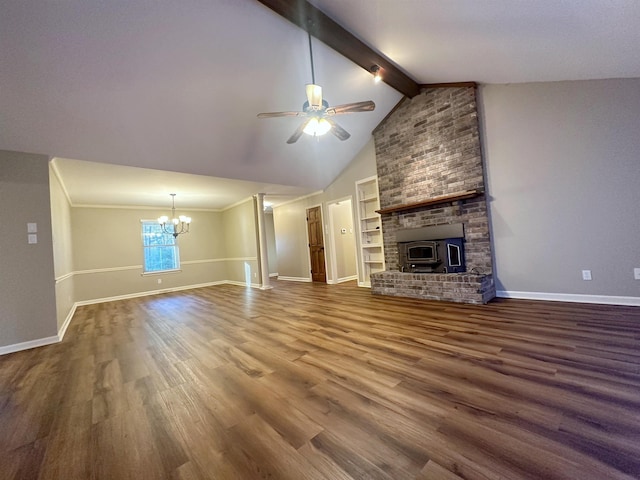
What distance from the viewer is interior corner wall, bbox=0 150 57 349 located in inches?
119

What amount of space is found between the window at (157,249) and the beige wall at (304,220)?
3125mm

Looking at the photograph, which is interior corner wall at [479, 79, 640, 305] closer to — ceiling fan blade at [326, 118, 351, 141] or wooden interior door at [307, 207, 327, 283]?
ceiling fan blade at [326, 118, 351, 141]

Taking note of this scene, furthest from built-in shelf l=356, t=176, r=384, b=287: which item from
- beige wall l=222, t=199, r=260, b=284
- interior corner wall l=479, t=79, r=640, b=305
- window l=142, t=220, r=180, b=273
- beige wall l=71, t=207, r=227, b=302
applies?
window l=142, t=220, r=180, b=273

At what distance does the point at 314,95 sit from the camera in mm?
2723

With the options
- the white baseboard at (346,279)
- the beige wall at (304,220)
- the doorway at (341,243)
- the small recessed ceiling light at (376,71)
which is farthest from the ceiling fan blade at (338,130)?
the white baseboard at (346,279)

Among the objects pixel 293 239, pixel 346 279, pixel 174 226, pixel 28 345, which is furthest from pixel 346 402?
pixel 174 226

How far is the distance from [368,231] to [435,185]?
1.78 meters

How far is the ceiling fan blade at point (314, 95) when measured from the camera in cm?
267

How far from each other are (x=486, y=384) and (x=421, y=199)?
3.44m

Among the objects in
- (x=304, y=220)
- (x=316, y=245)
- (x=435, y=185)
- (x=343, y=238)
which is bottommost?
(x=316, y=245)

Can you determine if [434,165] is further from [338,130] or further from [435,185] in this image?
[338,130]

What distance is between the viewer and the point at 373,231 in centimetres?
574

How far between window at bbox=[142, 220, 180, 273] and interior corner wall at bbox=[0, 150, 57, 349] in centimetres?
412

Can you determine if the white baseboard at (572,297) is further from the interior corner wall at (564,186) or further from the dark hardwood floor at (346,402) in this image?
the dark hardwood floor at (346,402)
